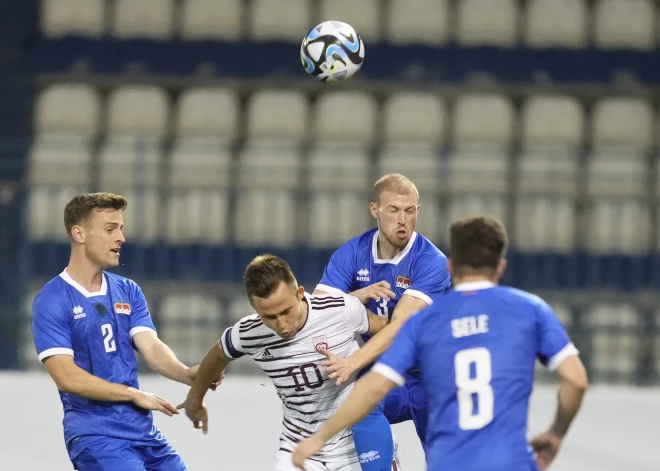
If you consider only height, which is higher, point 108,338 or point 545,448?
point 108,338

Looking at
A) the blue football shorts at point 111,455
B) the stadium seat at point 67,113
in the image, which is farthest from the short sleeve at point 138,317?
the stadium seat at point 67,113

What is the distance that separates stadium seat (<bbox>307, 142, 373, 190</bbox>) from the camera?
38.0ft

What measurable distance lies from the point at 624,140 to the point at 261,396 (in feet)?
19.2

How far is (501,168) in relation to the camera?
12.1m

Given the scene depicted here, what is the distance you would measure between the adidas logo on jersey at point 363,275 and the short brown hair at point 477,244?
190 cm

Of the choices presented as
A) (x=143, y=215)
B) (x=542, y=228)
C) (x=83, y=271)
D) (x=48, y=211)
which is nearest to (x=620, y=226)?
(x=542, y=228)

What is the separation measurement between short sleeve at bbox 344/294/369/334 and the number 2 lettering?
39.0 inches

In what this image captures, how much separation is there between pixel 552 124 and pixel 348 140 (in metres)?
2.22

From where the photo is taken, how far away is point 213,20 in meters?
13.5

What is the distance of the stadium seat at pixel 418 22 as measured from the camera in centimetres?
1344

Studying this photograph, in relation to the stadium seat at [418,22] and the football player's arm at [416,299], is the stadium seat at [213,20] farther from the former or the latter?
the football player's arm at [416,299]

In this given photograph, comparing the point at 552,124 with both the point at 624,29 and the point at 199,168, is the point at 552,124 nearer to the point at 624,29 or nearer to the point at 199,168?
the point at 624,29

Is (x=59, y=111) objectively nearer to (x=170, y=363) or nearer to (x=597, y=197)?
(x=597, y=197)

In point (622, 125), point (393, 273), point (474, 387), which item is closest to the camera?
point (474, 387)
